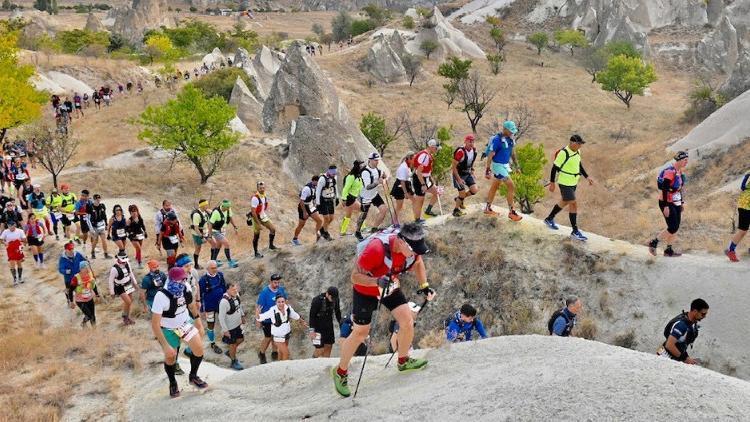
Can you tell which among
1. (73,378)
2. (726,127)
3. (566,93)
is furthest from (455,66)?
(73,378)

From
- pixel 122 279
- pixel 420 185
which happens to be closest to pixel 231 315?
pixel 122 279

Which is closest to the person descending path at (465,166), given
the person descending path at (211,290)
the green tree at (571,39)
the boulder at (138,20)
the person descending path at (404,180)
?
the person descending path at (404,180)

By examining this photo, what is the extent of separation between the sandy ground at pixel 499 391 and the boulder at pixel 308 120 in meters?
25.7

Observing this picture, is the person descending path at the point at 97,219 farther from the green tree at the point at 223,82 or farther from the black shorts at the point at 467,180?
the green tree at the point at 223,82

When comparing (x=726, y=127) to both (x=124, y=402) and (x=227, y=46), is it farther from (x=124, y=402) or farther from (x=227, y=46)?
(x=227, y=46)

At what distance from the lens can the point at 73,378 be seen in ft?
35.2

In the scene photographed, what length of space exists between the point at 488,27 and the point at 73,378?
8631cm

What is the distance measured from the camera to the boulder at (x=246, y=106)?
43.1 m

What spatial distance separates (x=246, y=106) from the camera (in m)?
43.7

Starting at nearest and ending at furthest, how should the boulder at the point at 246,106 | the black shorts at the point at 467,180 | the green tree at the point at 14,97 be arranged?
the black shorts at the point at 467,180, the green tree at the point at 14,97, the boulder at the point at 246,106

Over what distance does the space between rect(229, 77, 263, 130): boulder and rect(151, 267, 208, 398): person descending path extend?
115 feet

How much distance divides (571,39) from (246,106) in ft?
164

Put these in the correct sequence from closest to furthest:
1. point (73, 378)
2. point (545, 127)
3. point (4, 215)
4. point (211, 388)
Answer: point (211, 388) < point (73, 378) < point (4, 215) < point (545, 127)

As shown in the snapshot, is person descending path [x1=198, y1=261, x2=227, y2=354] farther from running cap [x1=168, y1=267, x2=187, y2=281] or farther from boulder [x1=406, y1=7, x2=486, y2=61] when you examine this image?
boulder [x1=406, y1=7, x2=486, y2=61]
